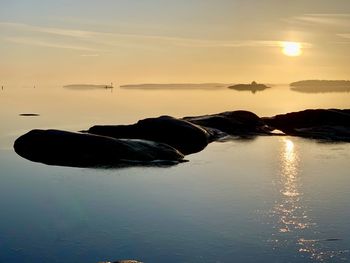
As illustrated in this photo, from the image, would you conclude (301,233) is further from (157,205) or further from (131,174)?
(131,174)

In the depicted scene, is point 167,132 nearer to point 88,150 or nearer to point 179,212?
point 88,150

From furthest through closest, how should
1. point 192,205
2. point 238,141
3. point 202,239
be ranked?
1. point 238,141
2. point 192,205
3. point 202,239

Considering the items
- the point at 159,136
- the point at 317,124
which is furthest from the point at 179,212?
the point at 317,124

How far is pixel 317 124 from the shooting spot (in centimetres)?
5353

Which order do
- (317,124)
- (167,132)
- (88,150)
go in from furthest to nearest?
(317,124) < (167,132) < (88,150)

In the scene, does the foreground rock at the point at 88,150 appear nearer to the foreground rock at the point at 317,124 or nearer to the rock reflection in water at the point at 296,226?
the rock reflection in water at the point at 296,226

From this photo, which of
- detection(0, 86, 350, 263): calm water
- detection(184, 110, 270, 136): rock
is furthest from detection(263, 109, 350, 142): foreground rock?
detection(0, 86, 350, 263): calm water

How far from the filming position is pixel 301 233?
16594mm

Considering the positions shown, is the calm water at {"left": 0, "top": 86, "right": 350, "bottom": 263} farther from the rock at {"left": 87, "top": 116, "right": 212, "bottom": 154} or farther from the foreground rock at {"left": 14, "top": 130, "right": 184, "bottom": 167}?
the rock at {"left": 87, "top": 116, "right": 212, "bottom": 154}

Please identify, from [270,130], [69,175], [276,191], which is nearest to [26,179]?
[69,175]

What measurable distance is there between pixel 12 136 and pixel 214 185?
29.0m

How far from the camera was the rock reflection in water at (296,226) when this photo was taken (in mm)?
14820

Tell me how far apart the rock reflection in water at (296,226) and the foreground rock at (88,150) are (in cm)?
921

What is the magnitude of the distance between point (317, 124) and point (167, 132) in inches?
810
